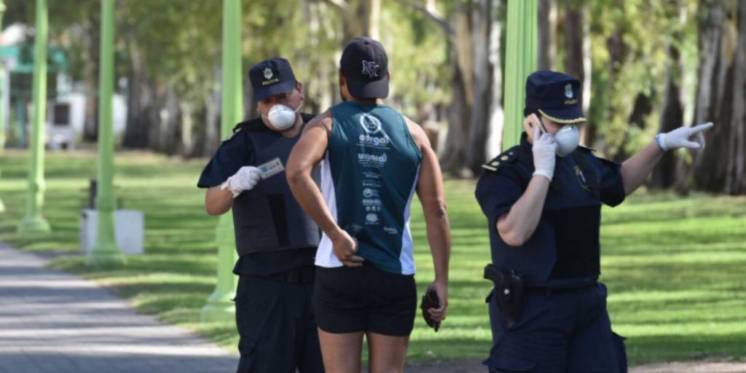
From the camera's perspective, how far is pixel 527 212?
756 cm

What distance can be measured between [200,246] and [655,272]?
24.7 ft

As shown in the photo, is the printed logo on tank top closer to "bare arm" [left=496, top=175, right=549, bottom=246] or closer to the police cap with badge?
the police cap with badge

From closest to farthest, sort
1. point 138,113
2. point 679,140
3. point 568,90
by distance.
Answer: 1. point 568,90
2. point 679,140
3. point 138,113

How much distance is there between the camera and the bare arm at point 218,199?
360 inches

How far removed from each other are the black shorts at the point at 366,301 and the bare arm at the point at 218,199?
3.48ft

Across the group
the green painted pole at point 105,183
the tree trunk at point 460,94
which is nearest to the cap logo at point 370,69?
the green painted pole at point 105,183

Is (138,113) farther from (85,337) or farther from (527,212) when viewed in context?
(527,212)

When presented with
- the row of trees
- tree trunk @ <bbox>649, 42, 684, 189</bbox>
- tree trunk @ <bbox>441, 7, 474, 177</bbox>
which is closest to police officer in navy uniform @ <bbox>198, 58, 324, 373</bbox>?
the row of trees

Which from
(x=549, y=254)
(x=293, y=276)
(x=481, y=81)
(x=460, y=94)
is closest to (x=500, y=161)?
(x=549, y=254)

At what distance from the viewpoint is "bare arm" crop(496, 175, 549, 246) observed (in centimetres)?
757

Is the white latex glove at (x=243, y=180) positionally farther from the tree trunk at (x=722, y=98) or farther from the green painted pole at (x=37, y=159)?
the tree trunk at (x=722, y=98)

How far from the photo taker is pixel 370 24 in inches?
1989

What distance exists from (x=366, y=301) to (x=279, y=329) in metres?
1.00

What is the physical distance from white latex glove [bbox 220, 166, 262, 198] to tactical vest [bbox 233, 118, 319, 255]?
0.15 m
